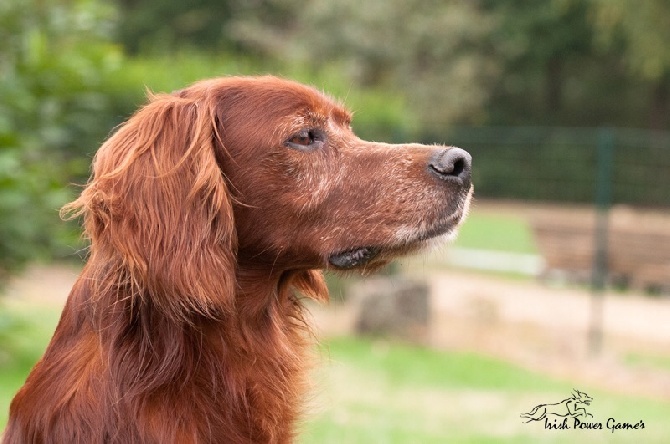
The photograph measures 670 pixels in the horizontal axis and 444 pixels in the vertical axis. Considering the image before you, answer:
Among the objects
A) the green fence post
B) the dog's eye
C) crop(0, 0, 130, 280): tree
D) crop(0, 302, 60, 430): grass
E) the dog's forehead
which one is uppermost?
the green fence post

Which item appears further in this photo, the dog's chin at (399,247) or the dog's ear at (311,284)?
the dog's ear at (311,284)

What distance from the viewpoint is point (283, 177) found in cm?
341

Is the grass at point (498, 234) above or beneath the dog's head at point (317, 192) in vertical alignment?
above

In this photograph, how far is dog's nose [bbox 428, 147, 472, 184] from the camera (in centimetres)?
339

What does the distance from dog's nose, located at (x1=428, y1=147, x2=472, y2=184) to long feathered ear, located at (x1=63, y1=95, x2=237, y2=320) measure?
777 mm

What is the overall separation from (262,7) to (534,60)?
1162cm

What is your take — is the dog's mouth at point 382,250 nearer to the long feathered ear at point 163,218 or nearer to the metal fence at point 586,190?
the long feathered ear at point 163,218

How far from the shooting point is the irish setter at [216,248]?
9.79 ft

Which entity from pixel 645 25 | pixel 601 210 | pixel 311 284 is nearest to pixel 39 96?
pixel 311 284

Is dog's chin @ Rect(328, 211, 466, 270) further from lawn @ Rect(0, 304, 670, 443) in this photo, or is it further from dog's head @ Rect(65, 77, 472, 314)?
lawn @ Rect(0, 304, 670, 443)

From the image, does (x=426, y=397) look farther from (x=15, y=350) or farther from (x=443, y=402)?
(x=15, y=350)

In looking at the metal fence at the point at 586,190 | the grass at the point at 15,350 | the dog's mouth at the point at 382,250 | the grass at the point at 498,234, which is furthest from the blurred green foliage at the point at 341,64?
the dog's mouth at the point at 382,250

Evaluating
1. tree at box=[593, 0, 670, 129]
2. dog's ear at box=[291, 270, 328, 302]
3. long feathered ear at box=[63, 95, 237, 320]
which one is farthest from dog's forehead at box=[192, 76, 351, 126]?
tree at box=[593, 0, 670, 129]

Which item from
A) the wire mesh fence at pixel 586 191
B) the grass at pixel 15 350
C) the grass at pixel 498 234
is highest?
the grass at pixel 498 234
